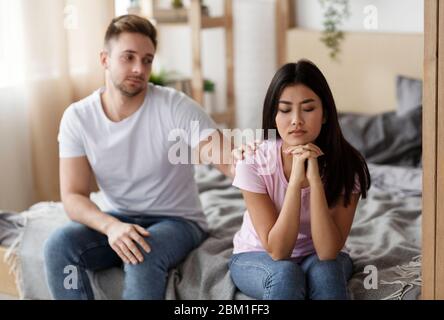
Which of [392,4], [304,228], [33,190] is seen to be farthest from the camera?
[392,4]

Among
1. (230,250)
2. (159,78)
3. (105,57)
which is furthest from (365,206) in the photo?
(159,78)

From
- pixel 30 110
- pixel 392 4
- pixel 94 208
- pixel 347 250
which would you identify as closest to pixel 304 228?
pixel 347 250

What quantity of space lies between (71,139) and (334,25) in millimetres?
1536

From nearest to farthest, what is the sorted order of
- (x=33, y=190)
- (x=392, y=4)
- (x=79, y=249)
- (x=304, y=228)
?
(x=304, y=228)
(x=79, y=249)
(x=33, y=190)
(x=392, y=4)

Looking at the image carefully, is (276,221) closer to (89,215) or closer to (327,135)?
(327,135)

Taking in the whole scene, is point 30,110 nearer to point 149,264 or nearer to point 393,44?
point 149,264

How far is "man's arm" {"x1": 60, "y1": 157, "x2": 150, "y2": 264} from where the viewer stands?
67.1 inches

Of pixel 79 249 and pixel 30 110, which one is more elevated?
pixel 30 110

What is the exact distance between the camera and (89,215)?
180cm

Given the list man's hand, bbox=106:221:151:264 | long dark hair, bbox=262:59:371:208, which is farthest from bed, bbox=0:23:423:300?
long dark hair, bbox=262:59:371:208

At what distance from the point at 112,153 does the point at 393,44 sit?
146cm

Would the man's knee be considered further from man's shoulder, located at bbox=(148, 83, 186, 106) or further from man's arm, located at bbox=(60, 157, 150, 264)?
man's shoulder, located at bbox=(148, 83, 186, 106)

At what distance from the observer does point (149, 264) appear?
1.71 m

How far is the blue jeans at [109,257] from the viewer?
1.70 meters
